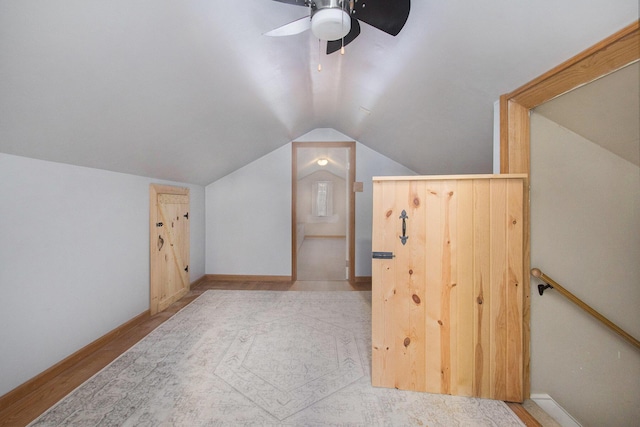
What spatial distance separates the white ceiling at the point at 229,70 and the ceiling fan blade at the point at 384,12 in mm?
247

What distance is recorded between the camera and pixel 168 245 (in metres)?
3.14

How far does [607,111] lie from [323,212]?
8676 mm

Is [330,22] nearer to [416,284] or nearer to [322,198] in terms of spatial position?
[416,284]

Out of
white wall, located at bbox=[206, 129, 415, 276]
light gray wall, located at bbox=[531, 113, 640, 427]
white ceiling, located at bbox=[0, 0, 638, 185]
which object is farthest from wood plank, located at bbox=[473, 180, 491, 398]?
white wall, located at bbox=[206, 129, 415, 276]

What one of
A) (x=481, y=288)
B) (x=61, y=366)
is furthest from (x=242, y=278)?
(x=481, y=288)

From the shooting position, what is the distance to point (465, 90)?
180 centimetres

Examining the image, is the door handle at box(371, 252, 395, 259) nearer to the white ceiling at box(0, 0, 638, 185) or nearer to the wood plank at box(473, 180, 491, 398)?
the wood plank at box(473, 180, 491, 398)

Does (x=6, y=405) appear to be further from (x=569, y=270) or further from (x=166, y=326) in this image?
(x=569, y=270)

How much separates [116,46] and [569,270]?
2857 mm

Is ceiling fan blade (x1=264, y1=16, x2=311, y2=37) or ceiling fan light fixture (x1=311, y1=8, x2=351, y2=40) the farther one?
ceiling fan blade (x1=264, y1=16, x2=311, y2=37)

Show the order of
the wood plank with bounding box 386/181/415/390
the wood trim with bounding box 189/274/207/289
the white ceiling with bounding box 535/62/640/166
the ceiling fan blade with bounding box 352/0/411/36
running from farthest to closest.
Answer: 1. the wood trim with bounding box 189/274/207/289
2. the wood plank with bounding box 386/181/415/390
3. the white ceiling with bounding box 535/62/640/166
4. the ceiling fan blade with bounding box 352/0/411/36

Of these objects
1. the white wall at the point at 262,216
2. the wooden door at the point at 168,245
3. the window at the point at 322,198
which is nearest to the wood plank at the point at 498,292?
the white wall at the point at 262,216

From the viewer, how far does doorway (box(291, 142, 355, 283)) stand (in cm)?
412

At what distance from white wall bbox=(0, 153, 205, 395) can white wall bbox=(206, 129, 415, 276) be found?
4.88 ft
